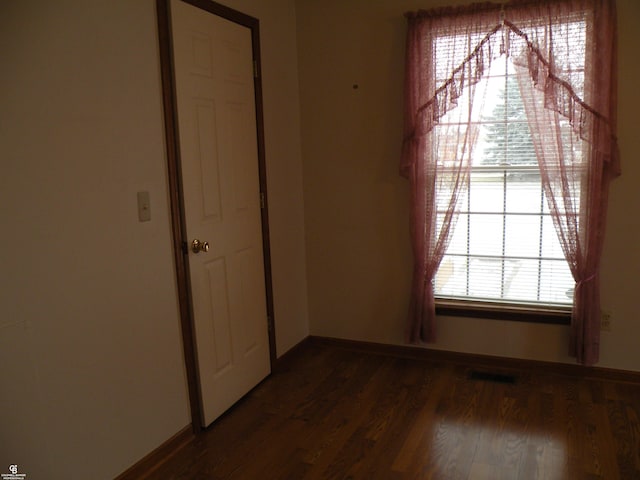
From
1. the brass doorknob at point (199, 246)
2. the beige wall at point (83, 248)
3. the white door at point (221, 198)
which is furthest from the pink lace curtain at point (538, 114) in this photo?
the beige wall at point (83, 248)

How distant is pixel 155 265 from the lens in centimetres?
232

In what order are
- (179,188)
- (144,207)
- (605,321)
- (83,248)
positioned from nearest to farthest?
(83,248) < (144,207) < (179,188) < (605,321)

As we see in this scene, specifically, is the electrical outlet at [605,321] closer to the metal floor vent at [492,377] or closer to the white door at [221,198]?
the metal floor vent at [492,377]

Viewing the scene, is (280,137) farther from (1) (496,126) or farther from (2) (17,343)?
(2) (17,343)

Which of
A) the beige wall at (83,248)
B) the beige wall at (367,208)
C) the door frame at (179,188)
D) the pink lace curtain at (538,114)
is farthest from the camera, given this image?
the beige wall at (367,208)

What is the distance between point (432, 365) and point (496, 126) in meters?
1.50

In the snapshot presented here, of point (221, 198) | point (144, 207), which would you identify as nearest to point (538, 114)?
point (221, 198)

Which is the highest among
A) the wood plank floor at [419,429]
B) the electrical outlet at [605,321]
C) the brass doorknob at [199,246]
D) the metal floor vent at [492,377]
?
the brass doorknob at [199,246]

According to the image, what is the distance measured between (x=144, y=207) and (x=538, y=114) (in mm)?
2080

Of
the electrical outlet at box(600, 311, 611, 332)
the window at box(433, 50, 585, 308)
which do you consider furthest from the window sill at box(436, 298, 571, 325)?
the electrical outlet at box(600, 311, 611, 332)

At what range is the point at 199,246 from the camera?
8.39 ft

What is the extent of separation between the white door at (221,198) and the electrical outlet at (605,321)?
193cm

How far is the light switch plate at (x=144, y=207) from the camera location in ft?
7.29

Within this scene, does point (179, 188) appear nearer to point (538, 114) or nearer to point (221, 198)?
point (221, 198)
